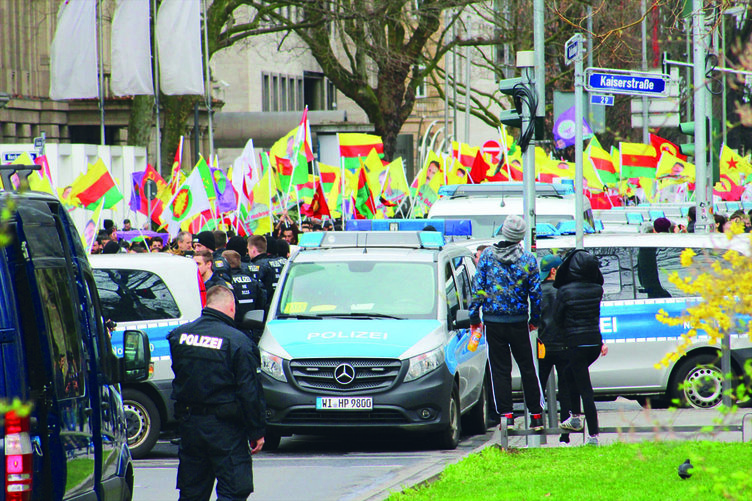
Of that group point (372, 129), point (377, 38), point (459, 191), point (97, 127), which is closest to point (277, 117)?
point (97, 127)

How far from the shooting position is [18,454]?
15.7ft

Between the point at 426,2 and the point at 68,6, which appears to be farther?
the point at 426,2

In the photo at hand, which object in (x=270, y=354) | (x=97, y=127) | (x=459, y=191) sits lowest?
(x=270, y=354)

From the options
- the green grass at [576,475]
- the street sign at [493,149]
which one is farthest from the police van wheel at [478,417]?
the street sign at [493,149]

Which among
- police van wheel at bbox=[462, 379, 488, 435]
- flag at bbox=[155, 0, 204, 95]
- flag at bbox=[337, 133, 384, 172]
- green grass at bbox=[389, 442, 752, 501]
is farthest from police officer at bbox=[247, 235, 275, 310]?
flag at bbox=[155, 0, 204, 95]

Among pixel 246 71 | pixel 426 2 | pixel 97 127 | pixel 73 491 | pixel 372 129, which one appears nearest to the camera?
pixel 73 491

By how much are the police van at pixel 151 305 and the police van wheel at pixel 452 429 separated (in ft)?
7.86

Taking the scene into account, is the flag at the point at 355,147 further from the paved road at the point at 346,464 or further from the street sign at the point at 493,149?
the paved road at the point at 346,464

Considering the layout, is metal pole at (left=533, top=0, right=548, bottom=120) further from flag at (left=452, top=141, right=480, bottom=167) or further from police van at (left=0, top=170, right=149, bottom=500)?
flag at (left=452, top=141, right=480, bottom=167)

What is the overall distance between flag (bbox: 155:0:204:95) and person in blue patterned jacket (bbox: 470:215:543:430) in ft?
72.6

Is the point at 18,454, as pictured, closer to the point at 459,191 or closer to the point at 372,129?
the point at 459,191

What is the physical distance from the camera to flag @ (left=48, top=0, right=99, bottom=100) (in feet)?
104

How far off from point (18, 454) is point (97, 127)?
4763 cm

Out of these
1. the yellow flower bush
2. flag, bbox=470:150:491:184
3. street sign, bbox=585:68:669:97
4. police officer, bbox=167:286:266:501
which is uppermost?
street sign, bbox=585:68:669:97
